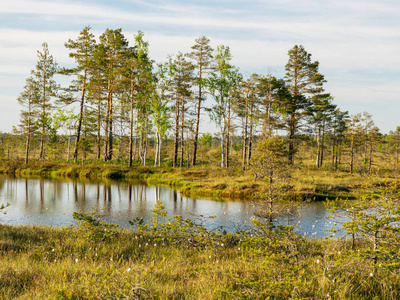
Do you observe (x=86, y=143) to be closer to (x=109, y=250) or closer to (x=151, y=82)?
(x=151, y=82)

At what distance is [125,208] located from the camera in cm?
1777

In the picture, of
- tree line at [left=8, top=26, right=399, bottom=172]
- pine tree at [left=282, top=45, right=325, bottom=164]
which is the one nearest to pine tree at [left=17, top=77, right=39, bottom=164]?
tree line at [left=8, top=26, right=399, bottom=172]

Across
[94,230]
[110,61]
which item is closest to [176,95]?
[110,61]

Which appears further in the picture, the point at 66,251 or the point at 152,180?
the point at 152,180

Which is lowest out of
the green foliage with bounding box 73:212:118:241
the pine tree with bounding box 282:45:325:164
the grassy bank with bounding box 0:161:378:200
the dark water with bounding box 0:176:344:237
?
the dark water with bounding box 0:176:344:237

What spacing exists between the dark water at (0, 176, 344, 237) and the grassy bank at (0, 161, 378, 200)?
1.93 metres

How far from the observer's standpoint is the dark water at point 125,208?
45.7ft

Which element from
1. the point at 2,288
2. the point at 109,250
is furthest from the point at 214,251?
the point at 2,288

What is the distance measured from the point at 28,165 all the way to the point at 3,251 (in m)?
39.1

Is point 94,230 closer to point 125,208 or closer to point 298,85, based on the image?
point 125,208

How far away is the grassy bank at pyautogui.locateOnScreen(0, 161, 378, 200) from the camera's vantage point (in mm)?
23531

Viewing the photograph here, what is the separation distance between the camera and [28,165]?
136ft

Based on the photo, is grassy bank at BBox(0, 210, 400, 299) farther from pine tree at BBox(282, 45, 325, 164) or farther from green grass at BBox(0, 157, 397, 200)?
pine tree at BBox(282, 45, 325, 164)

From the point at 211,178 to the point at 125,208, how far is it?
13.1 m
